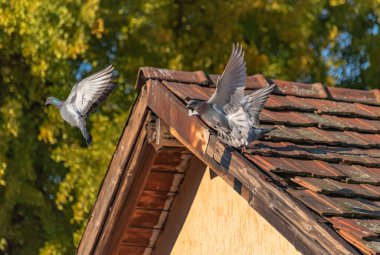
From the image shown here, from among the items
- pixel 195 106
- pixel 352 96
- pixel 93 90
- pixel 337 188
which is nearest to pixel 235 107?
pixel 195 106

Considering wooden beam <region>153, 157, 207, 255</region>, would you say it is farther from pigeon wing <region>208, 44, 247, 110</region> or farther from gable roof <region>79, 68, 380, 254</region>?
pigeon wing <region>208, 44, 247, 110</region>

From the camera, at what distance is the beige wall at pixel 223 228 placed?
612 cm

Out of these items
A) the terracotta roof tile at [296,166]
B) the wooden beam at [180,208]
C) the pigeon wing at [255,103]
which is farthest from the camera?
the wooden beam at [180,208]

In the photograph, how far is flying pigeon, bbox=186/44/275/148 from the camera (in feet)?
18.8

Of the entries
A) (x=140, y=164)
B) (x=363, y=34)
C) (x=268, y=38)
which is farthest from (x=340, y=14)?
(x=140, y=164)

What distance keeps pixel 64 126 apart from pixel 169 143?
1367 cm

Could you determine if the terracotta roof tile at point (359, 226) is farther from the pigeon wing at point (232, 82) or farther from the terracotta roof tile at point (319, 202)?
the pigeon wing at point (232, 82)

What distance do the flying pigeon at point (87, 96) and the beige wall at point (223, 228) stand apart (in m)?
0.79

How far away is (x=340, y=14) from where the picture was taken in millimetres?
24562

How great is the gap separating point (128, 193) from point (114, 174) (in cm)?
18

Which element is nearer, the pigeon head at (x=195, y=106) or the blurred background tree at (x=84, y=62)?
the pigeon head at (x=195, y=106)

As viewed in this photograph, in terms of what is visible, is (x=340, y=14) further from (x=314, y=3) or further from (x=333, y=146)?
(x=333, y=146)

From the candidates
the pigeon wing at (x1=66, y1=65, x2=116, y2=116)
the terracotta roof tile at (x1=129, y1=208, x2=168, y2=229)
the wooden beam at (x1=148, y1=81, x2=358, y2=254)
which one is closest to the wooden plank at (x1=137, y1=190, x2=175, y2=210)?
the terracotta roof tile at (x1=129, y1=208, x2=168, y2=229)

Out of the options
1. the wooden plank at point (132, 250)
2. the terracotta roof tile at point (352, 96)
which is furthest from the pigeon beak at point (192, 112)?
the wooden plank at point (132, 250)
